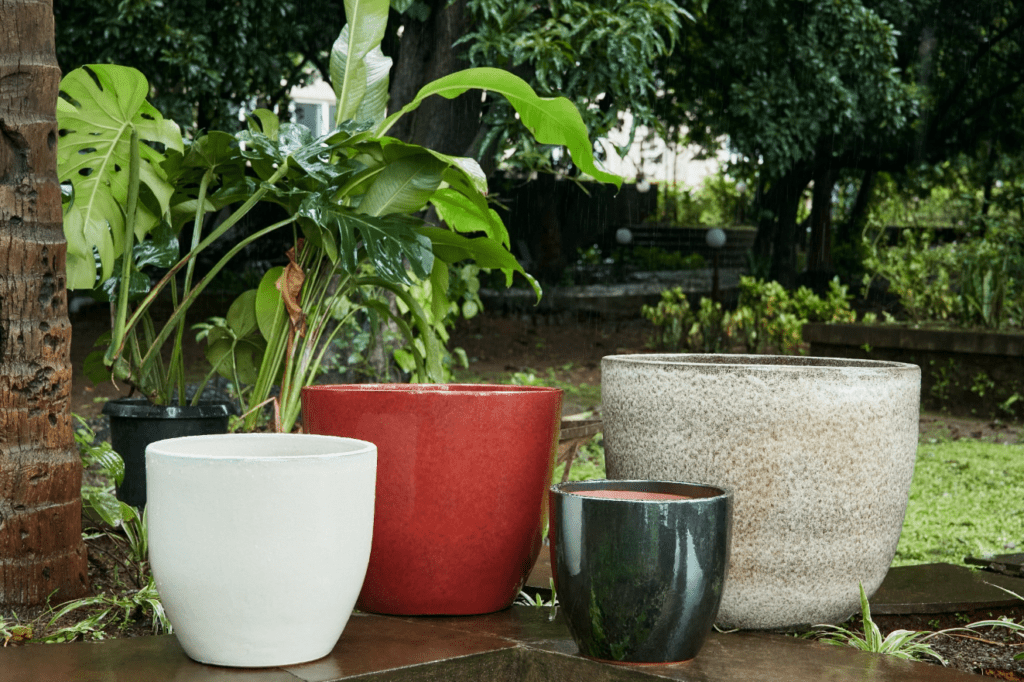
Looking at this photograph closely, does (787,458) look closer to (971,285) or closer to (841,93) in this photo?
(971,285)

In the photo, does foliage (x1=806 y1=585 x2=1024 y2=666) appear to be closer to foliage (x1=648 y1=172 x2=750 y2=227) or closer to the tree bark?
the tree bark

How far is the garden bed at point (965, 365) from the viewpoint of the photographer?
260 inches

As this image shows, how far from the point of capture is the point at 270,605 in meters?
1.34

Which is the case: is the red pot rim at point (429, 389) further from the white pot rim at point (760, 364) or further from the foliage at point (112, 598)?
the foliage at point (112, 598)

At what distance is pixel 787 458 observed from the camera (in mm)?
1635

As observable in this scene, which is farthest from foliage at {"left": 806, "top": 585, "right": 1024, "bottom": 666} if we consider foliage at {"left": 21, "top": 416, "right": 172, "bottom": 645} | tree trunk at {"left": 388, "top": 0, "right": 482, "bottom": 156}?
tree trunk at {"left": 388, "top": 0, "right": 482, "bottom": 156}

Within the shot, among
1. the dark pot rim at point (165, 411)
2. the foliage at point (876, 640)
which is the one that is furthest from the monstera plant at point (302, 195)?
the foliage at point (876, 640)

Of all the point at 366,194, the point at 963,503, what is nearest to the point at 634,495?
the point at 366,194

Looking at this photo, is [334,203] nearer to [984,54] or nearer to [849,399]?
[849,399]

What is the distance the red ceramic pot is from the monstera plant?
39 centimetres

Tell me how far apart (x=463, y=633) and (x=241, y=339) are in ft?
4.81

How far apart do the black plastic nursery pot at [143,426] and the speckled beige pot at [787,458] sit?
1411mm

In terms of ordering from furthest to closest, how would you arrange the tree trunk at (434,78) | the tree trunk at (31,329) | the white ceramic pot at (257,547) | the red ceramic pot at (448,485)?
the tree trunk at (434,78) < the tree trunk at (31,329) < the red ceramic pot at (448,485) < the white ceramic pot at (257,547)

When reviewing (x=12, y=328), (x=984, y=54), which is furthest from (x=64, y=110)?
(x=984, y=54)
